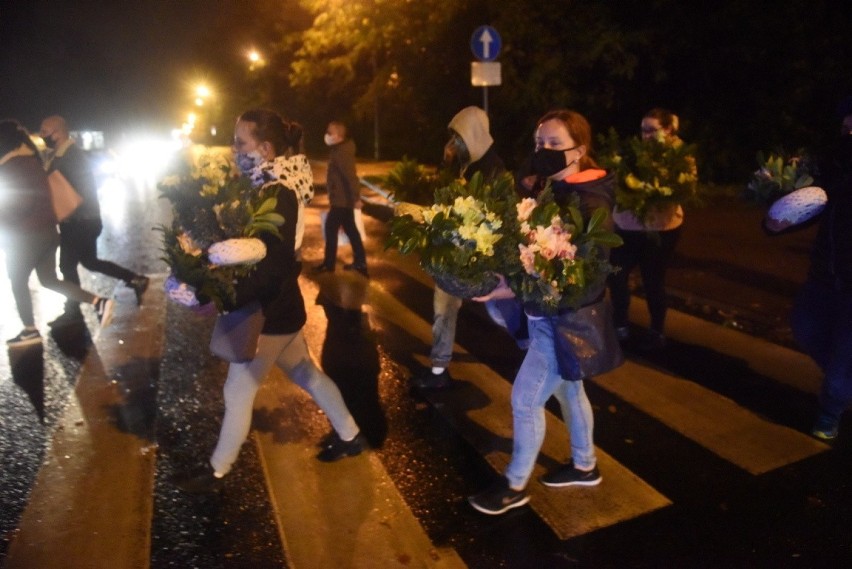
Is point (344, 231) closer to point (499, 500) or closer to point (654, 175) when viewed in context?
point (654, 175)

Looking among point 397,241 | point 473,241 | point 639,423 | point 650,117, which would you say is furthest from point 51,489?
point 650,117

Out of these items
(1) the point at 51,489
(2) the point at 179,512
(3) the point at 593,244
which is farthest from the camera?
(1) the point at 51,489

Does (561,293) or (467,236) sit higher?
(467,236)

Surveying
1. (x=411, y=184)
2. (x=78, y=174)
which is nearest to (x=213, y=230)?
(x=411, y=184)

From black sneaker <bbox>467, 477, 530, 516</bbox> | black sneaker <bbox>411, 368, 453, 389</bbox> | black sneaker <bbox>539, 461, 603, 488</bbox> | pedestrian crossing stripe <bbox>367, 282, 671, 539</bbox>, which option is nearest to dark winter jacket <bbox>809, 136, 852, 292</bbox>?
pedestrian crossing stripe <bbox>367, 282, 671, 539</bbox>

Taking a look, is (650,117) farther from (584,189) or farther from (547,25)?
(547,25)

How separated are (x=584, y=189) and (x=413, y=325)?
384cm

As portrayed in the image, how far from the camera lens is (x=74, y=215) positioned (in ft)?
22.5

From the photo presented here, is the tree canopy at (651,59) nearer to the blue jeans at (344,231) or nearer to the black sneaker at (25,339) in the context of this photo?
the blue jeans at (344,231)

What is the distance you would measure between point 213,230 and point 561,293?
1.61m

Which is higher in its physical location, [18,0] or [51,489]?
[18,0]

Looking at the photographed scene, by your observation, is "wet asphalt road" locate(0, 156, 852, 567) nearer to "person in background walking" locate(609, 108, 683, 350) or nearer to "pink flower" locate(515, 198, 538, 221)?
"person in background walking" locate(609, 108, 683, 350)

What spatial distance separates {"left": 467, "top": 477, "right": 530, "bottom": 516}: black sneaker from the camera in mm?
3555

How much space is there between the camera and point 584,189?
10.7 feet
